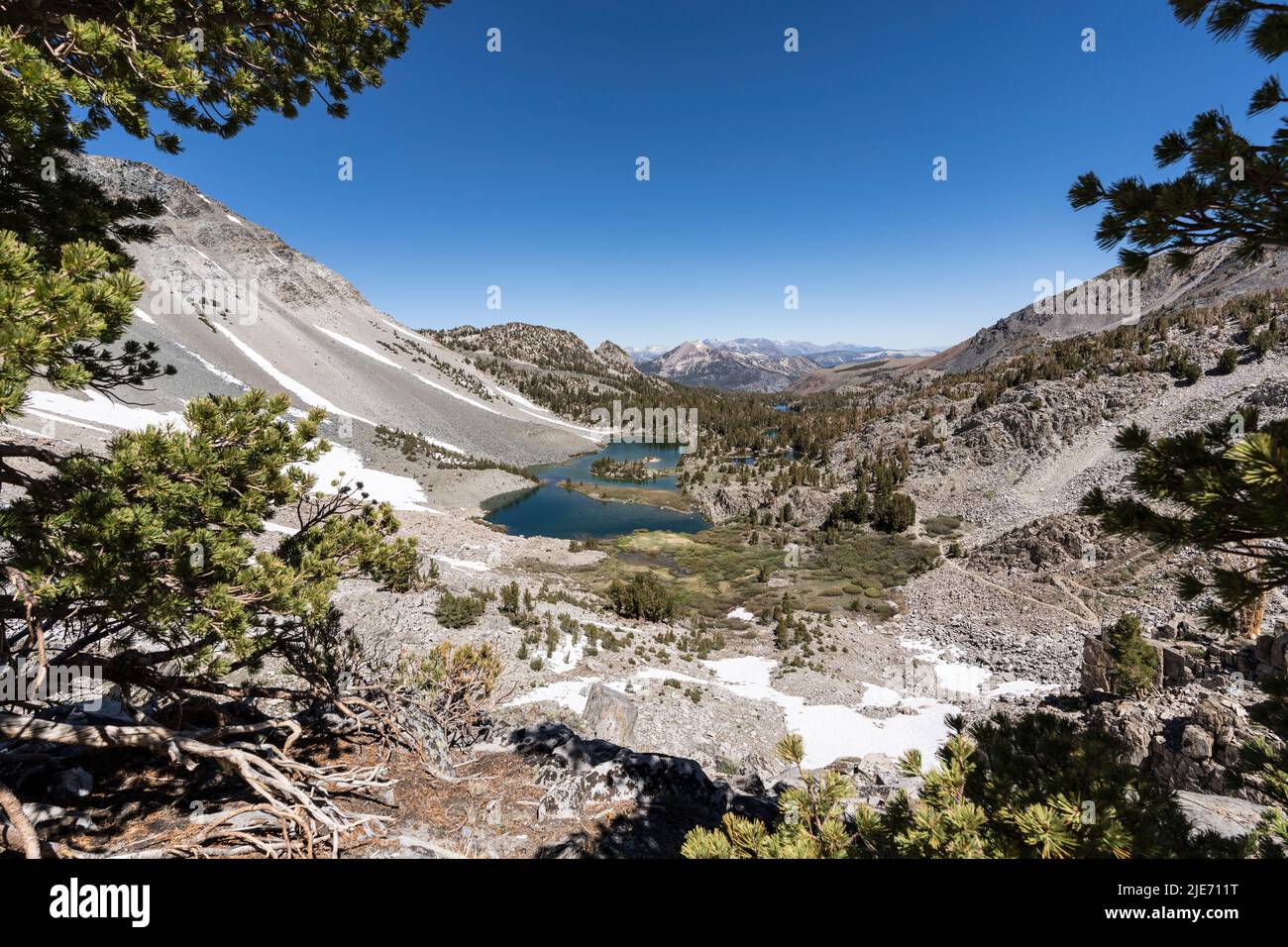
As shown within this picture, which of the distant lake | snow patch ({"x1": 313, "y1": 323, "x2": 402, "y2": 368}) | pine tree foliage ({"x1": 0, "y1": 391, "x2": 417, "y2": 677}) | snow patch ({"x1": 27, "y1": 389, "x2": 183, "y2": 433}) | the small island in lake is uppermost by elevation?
snow patch ({"x1": 313, "y1": 323, "x2": 402, "y2": 368})

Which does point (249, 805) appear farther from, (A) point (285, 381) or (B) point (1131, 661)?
(A) point (285, 381)

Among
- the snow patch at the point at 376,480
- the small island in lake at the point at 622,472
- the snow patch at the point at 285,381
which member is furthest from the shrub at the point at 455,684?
the snow patch at the point at 285,381

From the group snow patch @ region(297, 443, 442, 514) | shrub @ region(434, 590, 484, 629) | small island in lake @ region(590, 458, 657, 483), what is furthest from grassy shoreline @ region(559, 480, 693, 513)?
shrub @ region(434, 590, 484, 629)

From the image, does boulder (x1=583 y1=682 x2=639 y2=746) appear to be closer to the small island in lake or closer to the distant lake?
the distant lake

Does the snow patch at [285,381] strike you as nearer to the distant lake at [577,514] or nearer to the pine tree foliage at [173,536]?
the distant lake at [577,514]

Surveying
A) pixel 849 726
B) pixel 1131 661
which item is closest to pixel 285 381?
pixel 849 726

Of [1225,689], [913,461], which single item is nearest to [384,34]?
[1225,689]
